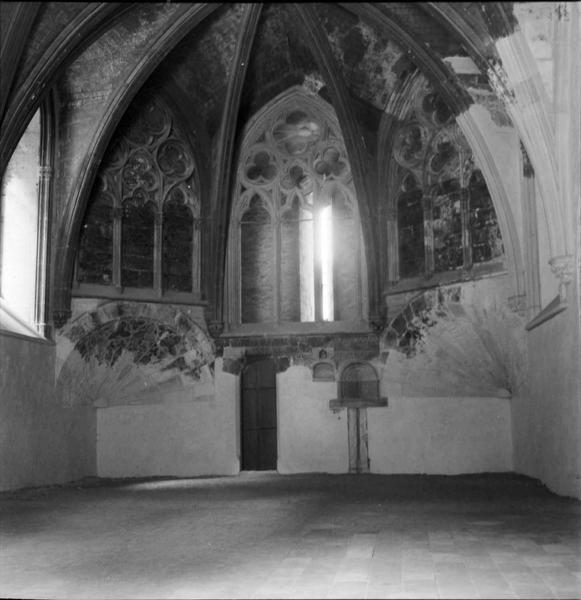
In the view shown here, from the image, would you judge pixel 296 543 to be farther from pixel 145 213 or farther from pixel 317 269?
pixel 145 213

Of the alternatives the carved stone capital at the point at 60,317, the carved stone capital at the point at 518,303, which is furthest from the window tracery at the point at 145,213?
the carved stone capital at the point at 518,303

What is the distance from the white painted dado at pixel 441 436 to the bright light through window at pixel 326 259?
2164mm

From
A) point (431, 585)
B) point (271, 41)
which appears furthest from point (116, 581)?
point (271, 41)

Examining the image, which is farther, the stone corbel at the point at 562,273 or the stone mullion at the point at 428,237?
the stone mullion at the point at 428,237

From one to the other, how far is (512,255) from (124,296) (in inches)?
251

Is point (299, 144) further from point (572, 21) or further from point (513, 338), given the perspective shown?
point (572, 21)

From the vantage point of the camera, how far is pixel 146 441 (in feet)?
46.8

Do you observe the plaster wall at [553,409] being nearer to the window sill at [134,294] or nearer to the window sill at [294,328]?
the window sill at [294,328]

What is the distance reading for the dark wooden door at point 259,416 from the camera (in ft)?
47.6

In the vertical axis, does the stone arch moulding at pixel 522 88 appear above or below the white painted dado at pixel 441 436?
above

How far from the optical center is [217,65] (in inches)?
555

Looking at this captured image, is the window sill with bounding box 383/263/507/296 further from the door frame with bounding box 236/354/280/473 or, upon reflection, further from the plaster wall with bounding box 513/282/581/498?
the door frame with bounding box 236/354/280/473

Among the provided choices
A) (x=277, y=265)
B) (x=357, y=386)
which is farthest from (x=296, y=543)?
(x=277, y=265)

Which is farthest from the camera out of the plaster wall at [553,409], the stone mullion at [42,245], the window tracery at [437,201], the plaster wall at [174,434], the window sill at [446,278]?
the plaster wall at [174,434]
